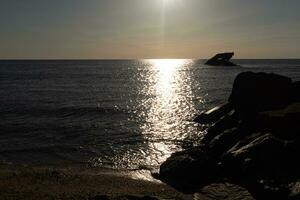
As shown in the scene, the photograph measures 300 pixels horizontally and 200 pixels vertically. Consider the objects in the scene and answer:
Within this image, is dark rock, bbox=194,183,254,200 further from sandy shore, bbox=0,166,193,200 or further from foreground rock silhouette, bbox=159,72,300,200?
sandy shore, bbox=0,166,193,200

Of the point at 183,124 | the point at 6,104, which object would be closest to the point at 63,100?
the point at 6,104

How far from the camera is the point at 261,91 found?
27.9 meters

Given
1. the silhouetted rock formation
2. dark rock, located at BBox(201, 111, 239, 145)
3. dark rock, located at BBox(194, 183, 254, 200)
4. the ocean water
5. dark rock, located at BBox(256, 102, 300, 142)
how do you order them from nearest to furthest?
dark rock, located at BBox(194, 183, 254, 200) → dark rock, located at BBox(256, 102, 300, 142) → the ocean water → dark rock, located at BBox(201, 111, 239, 145) → the silhouetted rock formation

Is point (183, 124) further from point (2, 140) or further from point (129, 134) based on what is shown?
point (2, 140)

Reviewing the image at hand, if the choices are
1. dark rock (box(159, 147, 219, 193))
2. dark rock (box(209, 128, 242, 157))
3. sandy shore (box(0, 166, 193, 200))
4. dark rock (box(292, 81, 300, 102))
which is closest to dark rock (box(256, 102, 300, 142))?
dark rock (box(209, 128, 242, 157))

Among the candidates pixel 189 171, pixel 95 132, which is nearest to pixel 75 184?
pixel 189 171

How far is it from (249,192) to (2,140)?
757 inches

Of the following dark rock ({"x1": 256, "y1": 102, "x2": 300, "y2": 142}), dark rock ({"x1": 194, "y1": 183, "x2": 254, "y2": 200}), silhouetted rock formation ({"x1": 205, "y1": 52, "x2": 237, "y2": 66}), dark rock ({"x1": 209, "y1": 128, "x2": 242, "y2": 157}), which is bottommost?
dark rock ({"x1": 194, "y1": 183, "x2": 254, "y2": 200})

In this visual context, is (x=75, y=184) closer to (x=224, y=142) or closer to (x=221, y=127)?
(x=224, y=142)

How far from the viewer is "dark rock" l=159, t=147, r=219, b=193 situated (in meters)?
17.2

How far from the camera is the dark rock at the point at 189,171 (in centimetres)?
1722

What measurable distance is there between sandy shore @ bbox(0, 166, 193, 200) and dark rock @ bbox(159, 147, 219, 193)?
0.58 metres

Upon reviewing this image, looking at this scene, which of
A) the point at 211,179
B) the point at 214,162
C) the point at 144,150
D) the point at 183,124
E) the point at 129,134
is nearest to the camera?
the point at 211,179

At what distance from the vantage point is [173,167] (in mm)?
18531
